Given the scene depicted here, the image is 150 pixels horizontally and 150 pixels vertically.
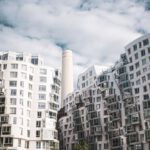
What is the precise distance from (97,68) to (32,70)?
31457 millimetres

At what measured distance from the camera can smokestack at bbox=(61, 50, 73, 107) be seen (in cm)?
17659

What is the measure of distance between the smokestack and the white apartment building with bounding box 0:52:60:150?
157 ft

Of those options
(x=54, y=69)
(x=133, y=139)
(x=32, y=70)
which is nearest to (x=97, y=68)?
(x=54, y=69)

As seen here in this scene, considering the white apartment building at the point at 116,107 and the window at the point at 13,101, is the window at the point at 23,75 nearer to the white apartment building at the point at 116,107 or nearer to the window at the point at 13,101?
the window at the point at 13,101

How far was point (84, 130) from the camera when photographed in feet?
445

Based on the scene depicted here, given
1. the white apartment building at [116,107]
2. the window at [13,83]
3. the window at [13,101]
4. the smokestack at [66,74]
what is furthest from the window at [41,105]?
the smokestack at [66,74]

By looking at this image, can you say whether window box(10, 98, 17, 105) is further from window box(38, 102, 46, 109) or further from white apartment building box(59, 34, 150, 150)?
white apartment building box(59, 34, 150, 150)

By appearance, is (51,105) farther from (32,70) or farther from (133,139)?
(133,139)

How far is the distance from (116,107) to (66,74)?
61701 millimetres

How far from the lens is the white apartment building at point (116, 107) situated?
113 metres

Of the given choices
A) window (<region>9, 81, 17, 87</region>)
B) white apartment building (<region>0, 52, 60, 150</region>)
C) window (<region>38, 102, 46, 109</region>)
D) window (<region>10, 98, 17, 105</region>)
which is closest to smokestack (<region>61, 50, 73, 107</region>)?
white apartment building (<region>0, 52, 60, 150</region>)

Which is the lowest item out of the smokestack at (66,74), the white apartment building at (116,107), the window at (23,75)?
the white apartment building at (116,107)

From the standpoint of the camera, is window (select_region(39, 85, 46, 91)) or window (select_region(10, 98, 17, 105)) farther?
window (select_region(39, 85, 46, 91))

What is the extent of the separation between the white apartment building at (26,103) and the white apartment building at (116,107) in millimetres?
16905
